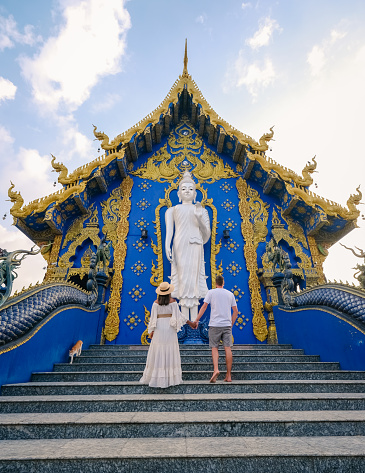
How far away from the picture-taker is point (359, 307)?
390cm

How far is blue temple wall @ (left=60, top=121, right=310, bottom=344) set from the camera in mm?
6785

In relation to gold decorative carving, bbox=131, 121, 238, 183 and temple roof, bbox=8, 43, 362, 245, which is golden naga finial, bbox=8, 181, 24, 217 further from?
gold decorative carving, bbox=131, 121, 238, 183

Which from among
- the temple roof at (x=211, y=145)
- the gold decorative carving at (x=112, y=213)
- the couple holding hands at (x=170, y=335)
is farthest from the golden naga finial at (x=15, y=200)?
the couple holding hands at (x=170, y=335)

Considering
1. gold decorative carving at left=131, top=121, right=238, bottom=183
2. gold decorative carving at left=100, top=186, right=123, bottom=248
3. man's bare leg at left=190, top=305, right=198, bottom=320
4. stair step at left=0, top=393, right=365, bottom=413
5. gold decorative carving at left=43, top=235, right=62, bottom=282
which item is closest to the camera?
stair step at left=0, top=393, right=365, bottom=413

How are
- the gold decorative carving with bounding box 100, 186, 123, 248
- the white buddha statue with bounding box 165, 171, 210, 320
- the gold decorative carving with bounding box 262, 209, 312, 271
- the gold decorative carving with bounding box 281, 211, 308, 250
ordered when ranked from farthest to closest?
the gold decorative carving with bounding box 100, 186, 123, 248, the gold decorative carving with bounding box 281, 211, 308, 250, the gold decorative carving with bounding box 262, 209, 312, 271, the white buddha statue with bounding box 165, 171, 210, 320

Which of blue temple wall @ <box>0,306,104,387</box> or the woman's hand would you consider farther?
the woman's hand

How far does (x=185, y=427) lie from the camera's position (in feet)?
6.88

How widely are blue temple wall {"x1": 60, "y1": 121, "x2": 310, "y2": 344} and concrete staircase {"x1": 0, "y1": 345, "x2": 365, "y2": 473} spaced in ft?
10.9

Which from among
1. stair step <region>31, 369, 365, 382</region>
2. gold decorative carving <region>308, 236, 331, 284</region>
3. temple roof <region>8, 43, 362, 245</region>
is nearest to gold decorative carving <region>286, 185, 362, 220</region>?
temple roof <region>8, 43, 362, 245</region>

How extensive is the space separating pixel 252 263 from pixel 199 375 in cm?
442

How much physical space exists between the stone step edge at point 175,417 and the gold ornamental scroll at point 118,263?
4170 millimetres

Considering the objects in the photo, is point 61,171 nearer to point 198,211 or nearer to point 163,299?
point 198,211

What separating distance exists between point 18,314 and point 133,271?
153 inches

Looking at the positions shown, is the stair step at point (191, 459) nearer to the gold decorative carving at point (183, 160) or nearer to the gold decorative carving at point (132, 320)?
the gold decorative carving at point (132, 320)
